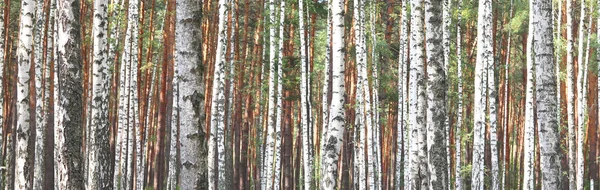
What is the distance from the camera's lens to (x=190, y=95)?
7.11 metres

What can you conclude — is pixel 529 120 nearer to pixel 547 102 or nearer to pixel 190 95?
pixel 547 102

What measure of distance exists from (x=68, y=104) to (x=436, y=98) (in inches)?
163

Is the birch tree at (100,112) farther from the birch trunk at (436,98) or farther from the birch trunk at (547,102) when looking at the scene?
the birch trunk at (547,102)

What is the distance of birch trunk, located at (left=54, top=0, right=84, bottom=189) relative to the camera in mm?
7523

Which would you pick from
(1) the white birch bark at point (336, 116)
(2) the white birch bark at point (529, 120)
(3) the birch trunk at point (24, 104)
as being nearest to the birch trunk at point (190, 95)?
(1) the white birch bark at point (336, 116)

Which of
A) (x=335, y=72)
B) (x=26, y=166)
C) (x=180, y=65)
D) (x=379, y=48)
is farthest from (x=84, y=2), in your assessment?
(x=180, y=65)

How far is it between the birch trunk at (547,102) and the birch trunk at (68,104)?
469 cm

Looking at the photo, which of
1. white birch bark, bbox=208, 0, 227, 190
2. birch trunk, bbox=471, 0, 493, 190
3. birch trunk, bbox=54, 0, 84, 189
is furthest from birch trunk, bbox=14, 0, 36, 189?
birch trunk, bbox=471, 0, 493, 190

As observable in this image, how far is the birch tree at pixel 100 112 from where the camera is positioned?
8180 millimetres

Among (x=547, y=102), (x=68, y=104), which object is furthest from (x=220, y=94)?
(x=547, y=102)

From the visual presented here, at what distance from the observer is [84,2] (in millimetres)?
19406

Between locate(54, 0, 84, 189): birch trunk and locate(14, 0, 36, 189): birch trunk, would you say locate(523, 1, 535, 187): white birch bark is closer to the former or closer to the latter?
locate(54, 0, 84, 189): birch trunk

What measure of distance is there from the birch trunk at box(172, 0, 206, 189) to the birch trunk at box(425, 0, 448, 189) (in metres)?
2.89

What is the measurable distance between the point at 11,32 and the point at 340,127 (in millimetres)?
17017
